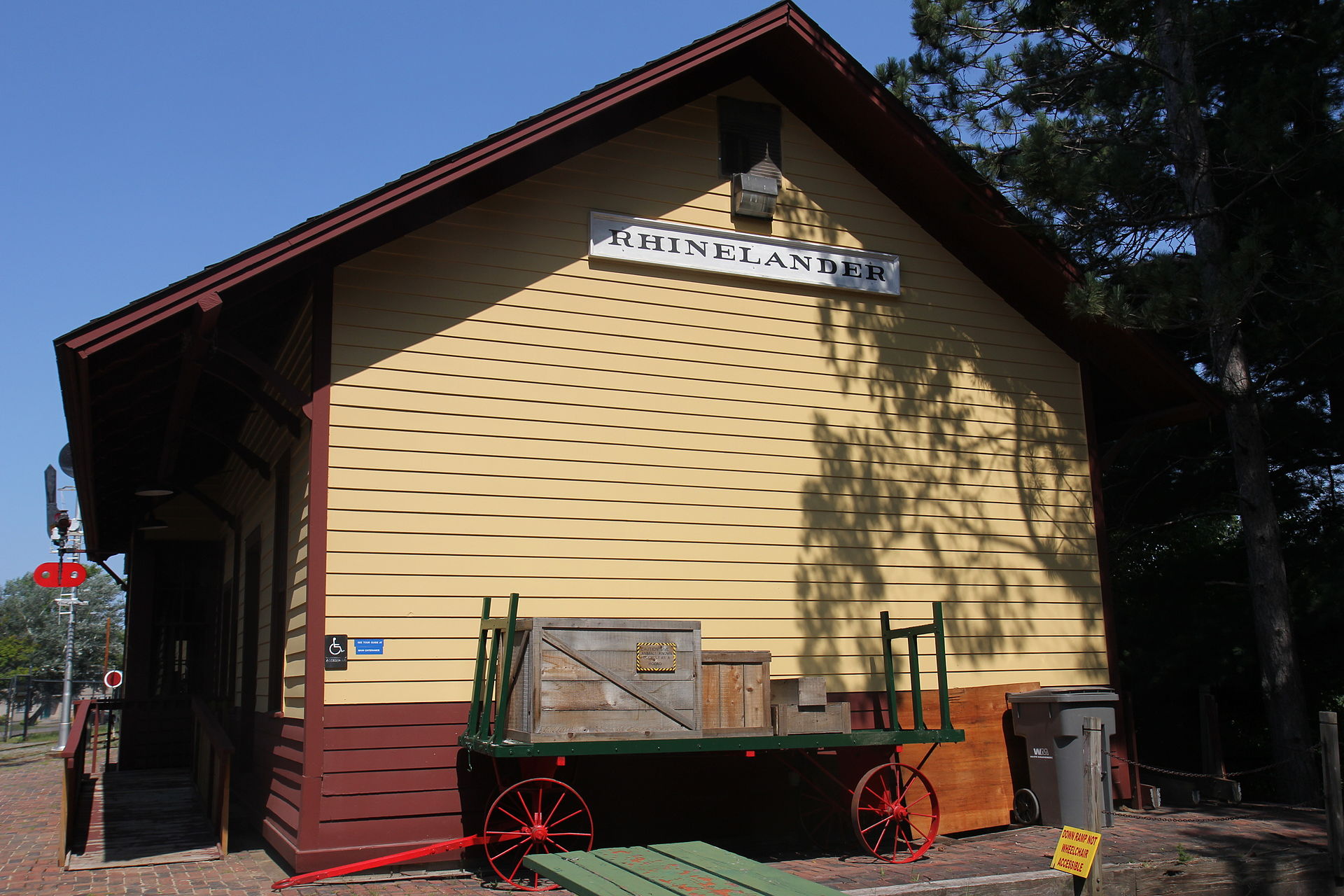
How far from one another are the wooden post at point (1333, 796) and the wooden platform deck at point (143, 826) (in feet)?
28.5

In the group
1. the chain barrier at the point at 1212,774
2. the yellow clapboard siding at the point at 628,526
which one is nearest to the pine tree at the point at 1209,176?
the chain barrier at the point at 1212,774

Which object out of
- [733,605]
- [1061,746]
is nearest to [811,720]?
[733,605]

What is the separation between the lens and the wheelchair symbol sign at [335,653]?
317 inches

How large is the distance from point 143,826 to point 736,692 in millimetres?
6698

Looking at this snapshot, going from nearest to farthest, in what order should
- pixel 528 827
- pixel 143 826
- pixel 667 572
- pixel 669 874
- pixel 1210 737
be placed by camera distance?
1. pixel 669 874
2. pixel 528 827
3. pixel 667 572
4. pixel 143 826
5. pixel 1210 737

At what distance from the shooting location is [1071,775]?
974 centimetres

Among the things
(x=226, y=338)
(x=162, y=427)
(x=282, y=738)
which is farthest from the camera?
(x=162, y=427)

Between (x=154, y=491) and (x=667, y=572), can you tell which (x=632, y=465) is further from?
(x=154, y=491)

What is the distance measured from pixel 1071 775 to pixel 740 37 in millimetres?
7302

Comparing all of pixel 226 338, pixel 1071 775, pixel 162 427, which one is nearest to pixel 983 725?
pixel 1071 775

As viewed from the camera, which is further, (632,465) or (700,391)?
(700,391)

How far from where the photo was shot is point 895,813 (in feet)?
28.7

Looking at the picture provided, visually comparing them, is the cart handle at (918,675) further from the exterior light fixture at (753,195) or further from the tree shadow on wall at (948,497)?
the exterior light fixture at (753,195)

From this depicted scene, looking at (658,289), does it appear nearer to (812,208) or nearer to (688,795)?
(812,208)
